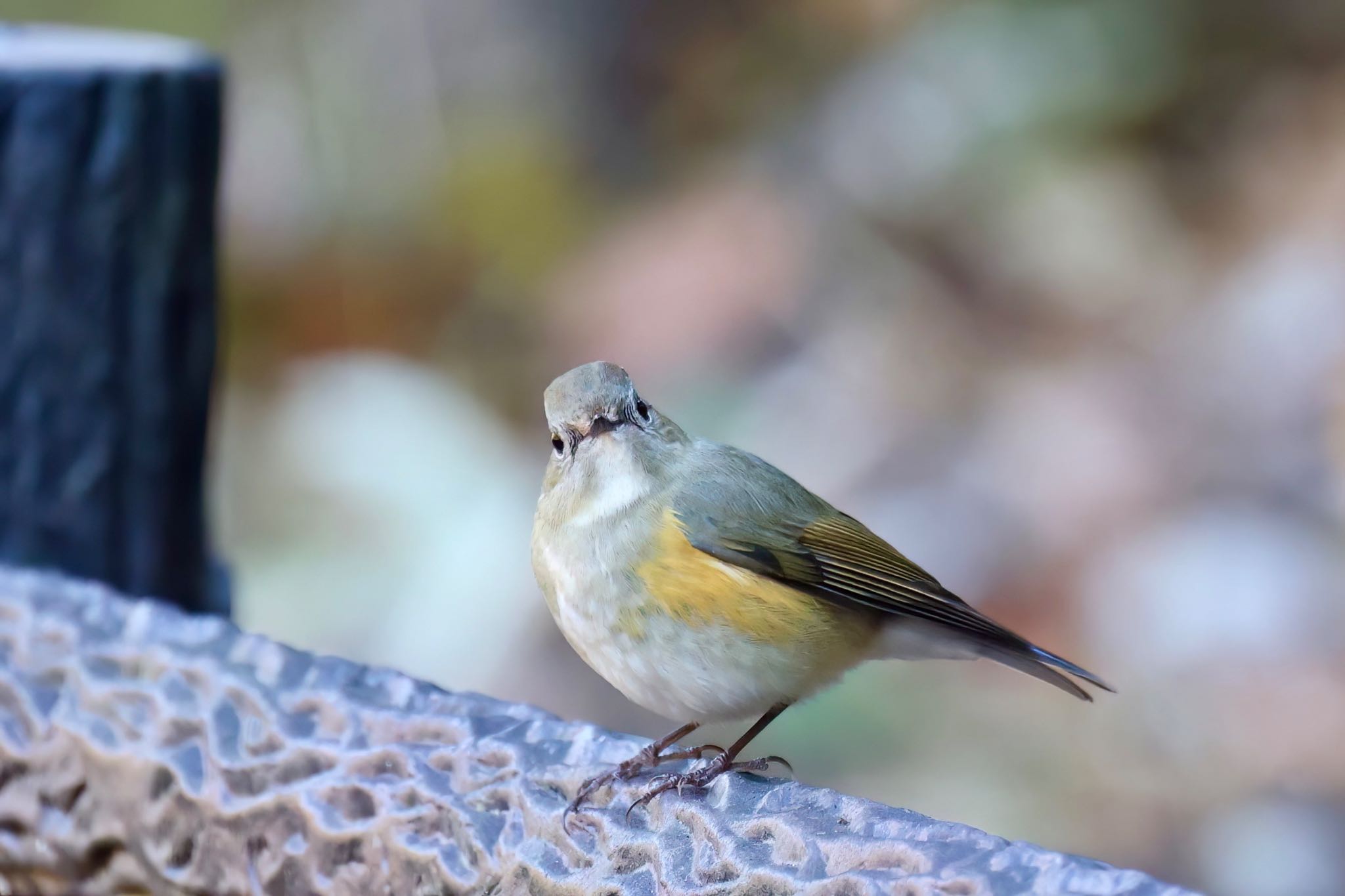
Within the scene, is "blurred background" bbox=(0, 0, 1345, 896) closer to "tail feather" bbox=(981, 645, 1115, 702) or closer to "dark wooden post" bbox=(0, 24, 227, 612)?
"dark wooden post" bbox=(0, 24, 227, 612)

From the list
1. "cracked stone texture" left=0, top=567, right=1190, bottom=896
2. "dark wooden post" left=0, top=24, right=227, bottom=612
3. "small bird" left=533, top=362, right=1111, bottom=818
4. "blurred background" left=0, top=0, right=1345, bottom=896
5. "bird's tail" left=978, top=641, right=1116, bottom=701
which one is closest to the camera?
"cracked stone texture" left=0, top=567, right=1190, bottom=896

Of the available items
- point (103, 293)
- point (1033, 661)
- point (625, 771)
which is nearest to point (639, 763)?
point (625, 771)

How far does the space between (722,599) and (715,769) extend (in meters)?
0.22

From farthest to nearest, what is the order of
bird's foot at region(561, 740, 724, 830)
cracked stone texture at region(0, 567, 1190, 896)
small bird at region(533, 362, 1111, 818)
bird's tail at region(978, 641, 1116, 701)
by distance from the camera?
bird's tail at region(978, 641, 1116, 701) → small bird at region(533, 362, 1111, 818) → bird's foot at region(561, 740, 724, 830) → cracked stone texture at region(0, 567, 1190, 896)

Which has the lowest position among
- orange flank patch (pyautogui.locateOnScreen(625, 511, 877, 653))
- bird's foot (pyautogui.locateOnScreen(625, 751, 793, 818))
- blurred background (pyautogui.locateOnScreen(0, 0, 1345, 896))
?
bird's foot (pyautogui.locateOnScreen(625, 751, 793, 818))

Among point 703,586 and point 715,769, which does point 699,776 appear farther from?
point 703,586

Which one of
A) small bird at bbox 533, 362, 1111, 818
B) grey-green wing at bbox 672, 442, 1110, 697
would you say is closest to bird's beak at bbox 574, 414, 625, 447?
small bird at bbox 533, 362, 1111, 818

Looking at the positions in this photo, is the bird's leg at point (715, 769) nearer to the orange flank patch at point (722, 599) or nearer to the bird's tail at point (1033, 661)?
the orange flank patch at point (722, 599)

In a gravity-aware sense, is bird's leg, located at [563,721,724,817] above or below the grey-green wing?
below

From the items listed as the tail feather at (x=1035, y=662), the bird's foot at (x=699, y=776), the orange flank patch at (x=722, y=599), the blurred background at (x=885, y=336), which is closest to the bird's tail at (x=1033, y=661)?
the tail feather at (x=1035, y=662)

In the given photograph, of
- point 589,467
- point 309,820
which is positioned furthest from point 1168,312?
point 309,820

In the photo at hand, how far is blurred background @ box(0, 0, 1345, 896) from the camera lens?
412 centimetres

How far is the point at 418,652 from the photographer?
4664mm

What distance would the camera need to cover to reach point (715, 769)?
1.85 meters
